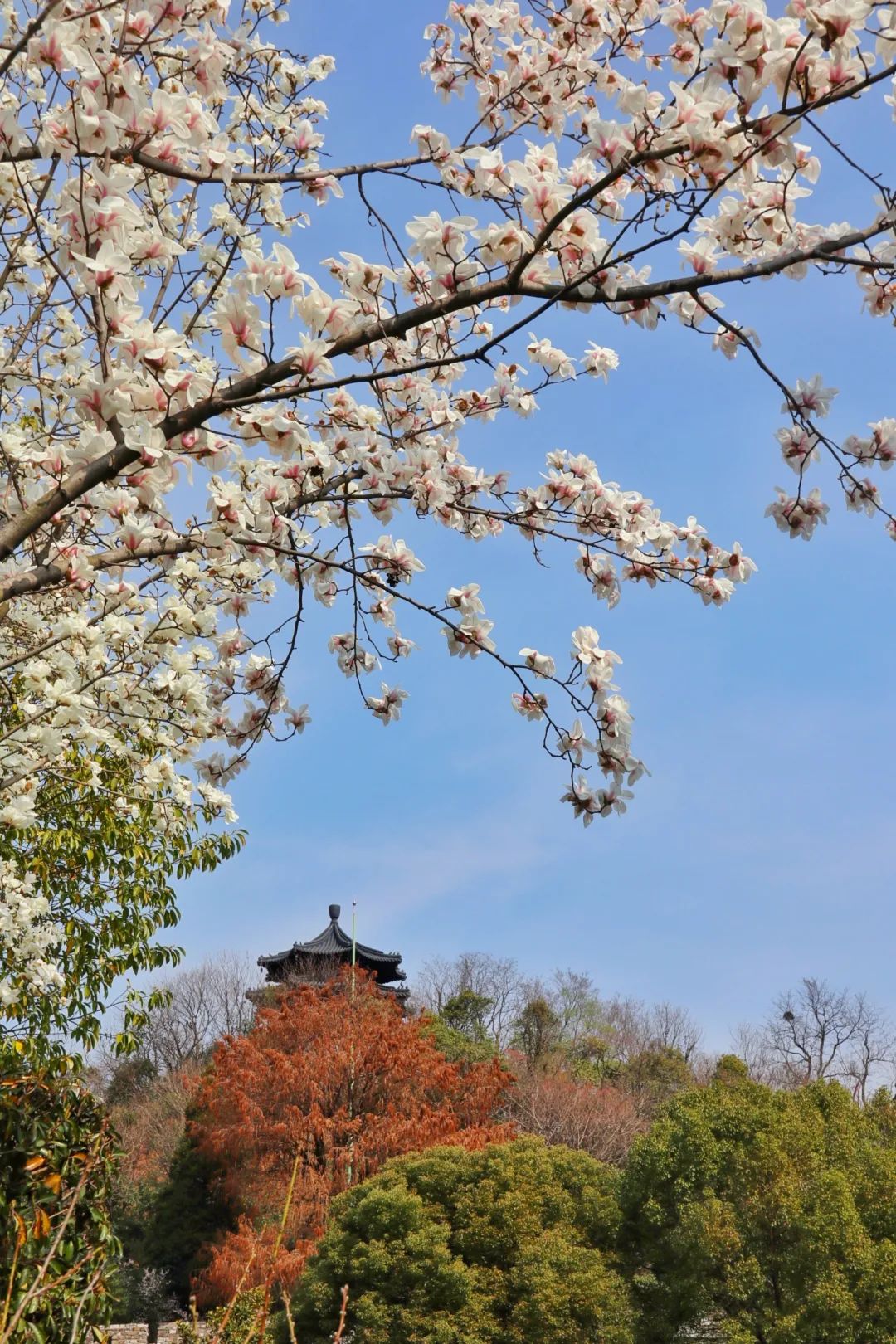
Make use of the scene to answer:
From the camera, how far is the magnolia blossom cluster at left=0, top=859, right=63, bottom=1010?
6.05 m

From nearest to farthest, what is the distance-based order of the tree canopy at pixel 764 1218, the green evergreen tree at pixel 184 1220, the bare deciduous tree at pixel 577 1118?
the tree canopy at pixel 764 1218
the green evergreen tree at pixel 184 1220
the bare deciduous tree at pixel 577 1118

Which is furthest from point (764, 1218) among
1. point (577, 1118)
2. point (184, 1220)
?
point (184, 1220)

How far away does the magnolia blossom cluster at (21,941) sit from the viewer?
238 inches

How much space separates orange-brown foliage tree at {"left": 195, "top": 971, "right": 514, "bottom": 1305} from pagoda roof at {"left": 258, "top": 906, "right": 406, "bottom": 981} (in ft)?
38.1

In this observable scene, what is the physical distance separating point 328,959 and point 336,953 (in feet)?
2.31

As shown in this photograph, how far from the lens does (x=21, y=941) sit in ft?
20.9

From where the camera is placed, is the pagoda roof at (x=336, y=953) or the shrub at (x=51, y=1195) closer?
the shrub at (x=51, y=1195)

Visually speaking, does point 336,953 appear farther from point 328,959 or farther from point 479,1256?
point 479,1256

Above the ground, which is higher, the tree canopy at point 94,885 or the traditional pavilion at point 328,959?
the traditional pavilion at point 328,959

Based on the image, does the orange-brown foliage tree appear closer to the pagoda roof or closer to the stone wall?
the stone wall

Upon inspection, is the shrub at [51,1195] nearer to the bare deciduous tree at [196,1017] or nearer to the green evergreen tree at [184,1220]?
the green evergreen tree at [184,1220]

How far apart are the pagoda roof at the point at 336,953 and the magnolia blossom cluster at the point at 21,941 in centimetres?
2377

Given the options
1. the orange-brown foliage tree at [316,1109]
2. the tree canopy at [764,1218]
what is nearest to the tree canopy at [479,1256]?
the tree canopy at [764,1218]

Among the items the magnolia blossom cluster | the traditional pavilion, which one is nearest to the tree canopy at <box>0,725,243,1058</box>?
the magnolia blossom cluster
